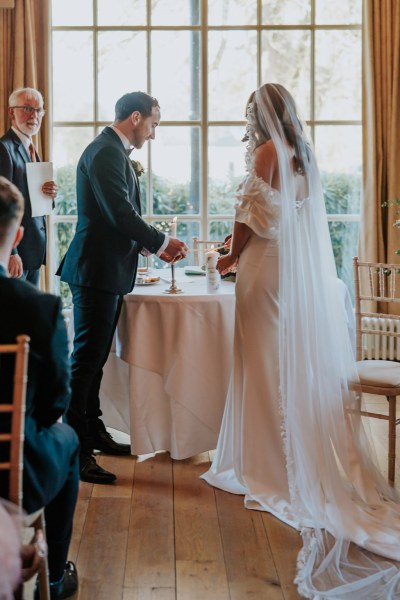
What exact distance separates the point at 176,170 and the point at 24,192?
5.45ft

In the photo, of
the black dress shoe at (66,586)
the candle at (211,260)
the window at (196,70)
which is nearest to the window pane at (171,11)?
the window at (196,70)

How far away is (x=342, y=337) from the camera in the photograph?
3.31 m

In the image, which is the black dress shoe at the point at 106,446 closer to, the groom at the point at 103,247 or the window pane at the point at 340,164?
the groom at the point at 103,247

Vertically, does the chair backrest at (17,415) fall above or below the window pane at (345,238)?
below

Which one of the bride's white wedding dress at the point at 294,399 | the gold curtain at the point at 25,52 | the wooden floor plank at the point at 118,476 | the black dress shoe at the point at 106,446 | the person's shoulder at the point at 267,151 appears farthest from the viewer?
the gold curtain at the point at 25,52

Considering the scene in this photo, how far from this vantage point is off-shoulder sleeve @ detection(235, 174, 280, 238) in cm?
320

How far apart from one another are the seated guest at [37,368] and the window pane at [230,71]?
3871 millimetres

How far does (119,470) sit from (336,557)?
1.33 m

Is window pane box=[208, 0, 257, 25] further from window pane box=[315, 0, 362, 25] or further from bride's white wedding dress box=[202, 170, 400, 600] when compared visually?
bride's white wedding dress box=[202, 170, 400, 600]

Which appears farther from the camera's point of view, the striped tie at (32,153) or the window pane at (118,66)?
the window pane at (118,66)

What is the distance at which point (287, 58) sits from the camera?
563cm

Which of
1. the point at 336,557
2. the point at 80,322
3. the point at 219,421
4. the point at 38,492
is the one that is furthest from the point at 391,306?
→ the point at 38,492

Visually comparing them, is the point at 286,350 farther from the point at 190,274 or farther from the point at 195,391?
the point at 190,274

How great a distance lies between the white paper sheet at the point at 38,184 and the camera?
4081 mm
